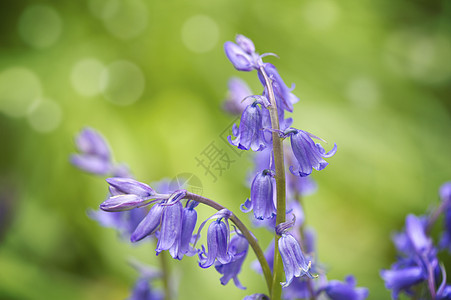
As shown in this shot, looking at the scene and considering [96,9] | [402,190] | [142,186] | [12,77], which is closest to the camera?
[142,186]

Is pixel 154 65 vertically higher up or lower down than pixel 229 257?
higher up

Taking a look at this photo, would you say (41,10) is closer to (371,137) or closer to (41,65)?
(41,65)

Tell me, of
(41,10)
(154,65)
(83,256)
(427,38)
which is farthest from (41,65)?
(427,38)

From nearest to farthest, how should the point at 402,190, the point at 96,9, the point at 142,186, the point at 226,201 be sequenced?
the point at 142,186 < the point at 226,201 < the point at 402,190 < the point at 96,9

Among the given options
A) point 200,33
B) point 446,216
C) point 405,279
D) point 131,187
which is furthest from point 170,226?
point 200,33

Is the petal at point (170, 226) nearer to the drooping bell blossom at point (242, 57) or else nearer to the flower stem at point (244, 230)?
the flower stem at point (244, 230)

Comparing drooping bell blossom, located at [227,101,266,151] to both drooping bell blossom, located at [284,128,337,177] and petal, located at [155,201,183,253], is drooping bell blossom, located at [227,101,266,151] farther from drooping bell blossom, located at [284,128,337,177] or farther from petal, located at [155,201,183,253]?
petal, located at [155,201,183,253]

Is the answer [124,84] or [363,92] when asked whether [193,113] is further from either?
[363,92]
